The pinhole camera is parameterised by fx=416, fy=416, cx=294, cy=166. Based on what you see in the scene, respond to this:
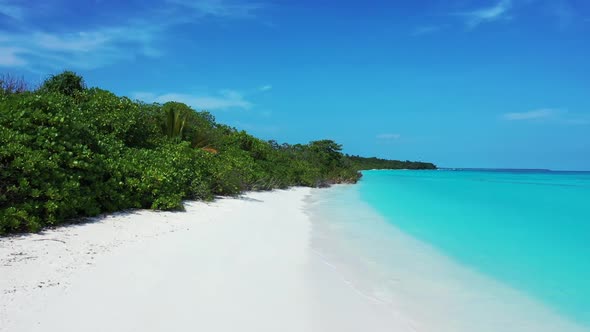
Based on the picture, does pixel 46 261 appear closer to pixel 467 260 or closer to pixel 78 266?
pixel 78 266

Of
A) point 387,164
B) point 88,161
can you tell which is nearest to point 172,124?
point 88,161

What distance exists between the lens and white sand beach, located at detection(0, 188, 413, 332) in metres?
2.99

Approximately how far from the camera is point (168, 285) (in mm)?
3729

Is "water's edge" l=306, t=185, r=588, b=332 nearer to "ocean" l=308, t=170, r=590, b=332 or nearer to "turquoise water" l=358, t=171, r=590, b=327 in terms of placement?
"ocean" l=308, t=170, r=590, b=332

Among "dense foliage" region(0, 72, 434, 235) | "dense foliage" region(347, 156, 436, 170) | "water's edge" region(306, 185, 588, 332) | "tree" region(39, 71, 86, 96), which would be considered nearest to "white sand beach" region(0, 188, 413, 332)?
"water's edge" region(306, 185, 588, 332)

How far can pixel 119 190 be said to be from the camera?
23.0 ft

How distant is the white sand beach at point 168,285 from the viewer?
2.99m

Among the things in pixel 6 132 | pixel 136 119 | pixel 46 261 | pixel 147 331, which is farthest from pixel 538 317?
pixel 136 119

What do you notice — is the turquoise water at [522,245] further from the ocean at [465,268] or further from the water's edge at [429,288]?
the water's edge at [429,288]

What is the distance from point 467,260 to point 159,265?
4.36 metres

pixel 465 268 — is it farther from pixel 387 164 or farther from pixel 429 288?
pixel 387 164

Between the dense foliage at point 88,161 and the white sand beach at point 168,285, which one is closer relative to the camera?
the white sand beach at point 168,285

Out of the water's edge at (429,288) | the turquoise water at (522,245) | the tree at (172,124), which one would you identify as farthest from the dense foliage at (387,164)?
the water's edge at (429,288)

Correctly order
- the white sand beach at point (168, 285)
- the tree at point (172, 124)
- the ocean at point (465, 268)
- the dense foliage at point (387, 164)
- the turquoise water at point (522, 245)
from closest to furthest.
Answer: the white sand beach at point (168, 285)
the ocean at point (465, 268)
the turquoise water at point (522, 245)
the tree at point (172, 124)
the dense foliage at point (387, 164)
